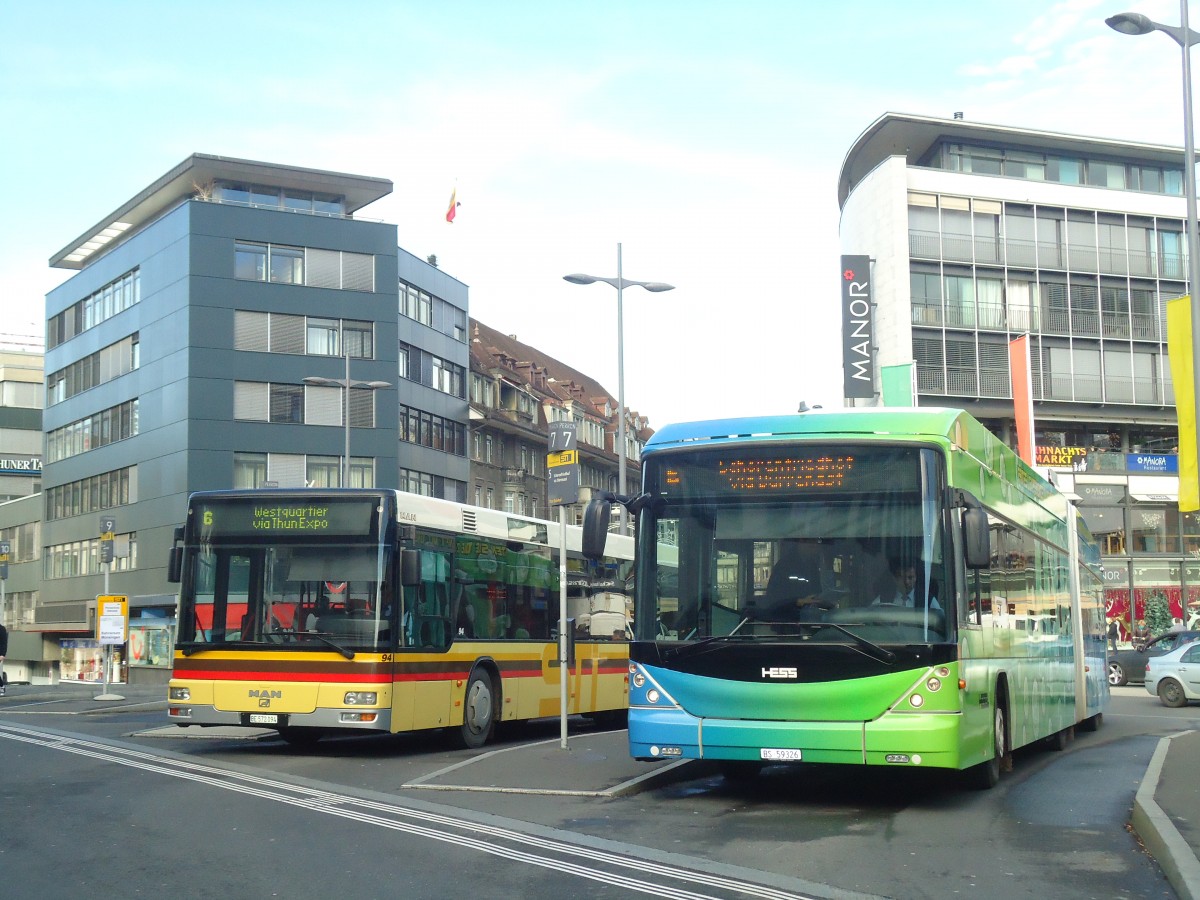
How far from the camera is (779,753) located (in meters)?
11.2

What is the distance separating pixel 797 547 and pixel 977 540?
1.33 metres

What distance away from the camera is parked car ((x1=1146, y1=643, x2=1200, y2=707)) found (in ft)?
100.0

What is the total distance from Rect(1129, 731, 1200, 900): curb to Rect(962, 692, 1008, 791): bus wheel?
1.21 m

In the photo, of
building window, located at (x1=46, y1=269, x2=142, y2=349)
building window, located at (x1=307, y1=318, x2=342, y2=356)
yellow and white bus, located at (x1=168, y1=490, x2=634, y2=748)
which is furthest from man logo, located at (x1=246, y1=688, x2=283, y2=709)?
building window, located at (x1=46, y1=269, x2=142, y2=349)

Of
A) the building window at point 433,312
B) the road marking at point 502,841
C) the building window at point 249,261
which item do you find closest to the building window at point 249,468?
the building window at point 249,261

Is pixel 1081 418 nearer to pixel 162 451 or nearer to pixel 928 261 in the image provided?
pixel 928 261

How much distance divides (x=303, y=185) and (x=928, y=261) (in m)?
26.5

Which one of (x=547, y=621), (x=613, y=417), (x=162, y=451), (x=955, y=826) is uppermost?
(x=613, y=417)

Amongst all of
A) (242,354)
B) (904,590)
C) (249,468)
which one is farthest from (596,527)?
(242,354)

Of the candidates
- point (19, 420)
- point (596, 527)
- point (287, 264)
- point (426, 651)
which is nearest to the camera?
point (596, 527)

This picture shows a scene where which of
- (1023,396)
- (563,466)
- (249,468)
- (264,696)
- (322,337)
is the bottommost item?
(264,696)

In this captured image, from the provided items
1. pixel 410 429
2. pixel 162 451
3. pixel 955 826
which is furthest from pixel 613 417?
pixel 955 826

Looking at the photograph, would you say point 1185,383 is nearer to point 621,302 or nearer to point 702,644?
point 702,644

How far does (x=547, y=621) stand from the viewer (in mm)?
19453
